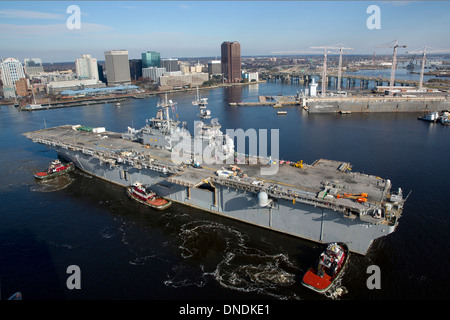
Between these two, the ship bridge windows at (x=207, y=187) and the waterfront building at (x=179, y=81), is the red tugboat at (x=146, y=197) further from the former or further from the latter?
the waterfront building at (x=179, y=81)

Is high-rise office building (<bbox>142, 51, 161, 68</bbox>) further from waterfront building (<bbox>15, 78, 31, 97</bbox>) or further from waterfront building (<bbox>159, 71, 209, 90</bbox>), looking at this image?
waterfront building (<bbox>15, 78, 31, 97</bbox>)

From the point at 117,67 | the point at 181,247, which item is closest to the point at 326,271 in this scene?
the point at 181,247

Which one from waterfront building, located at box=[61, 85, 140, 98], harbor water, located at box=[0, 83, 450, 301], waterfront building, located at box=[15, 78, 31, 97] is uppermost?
waterfront building, located at box=[15, 78, 31, 97]

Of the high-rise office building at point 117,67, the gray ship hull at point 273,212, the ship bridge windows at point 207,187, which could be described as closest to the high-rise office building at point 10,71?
the high-rise office building at point 117,67

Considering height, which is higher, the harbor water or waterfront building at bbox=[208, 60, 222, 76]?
waterfront building at bbox=[208, 60, 222, 76]

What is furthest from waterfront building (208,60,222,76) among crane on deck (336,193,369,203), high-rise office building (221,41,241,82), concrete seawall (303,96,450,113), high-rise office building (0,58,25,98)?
crane on deck (336,193,369,203)
